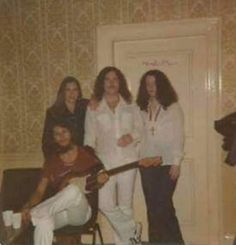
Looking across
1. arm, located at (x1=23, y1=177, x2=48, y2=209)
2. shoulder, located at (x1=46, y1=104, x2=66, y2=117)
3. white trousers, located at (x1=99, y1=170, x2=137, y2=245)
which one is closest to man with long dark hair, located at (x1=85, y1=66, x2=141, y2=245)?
white trousers, located at (x1=99, y1=170, x2=137, y2=245)

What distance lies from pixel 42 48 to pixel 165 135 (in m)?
0.69

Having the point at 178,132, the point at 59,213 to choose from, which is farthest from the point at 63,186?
the point at 178,132

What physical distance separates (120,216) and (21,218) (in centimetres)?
47

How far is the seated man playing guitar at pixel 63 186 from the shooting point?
2.21 m

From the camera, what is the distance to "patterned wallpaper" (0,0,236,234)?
7.14 ft

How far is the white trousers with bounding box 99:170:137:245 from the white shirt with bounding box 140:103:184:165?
14 centimetres

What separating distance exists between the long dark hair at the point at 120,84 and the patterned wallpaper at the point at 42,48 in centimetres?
3

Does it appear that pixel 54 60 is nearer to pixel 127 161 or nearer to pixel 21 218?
pixel 127 161

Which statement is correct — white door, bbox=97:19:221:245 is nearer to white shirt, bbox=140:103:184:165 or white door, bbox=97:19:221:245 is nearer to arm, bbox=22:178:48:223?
white shirt, bbox=140:103:184:165

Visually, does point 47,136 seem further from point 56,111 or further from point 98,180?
point 98,180

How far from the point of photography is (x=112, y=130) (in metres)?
2.18

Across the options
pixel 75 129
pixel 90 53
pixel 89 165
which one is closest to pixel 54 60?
pixel 90 53

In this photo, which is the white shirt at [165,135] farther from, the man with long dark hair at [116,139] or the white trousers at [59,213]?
the white trousers at [59,213]

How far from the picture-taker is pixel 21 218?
7.42 feet
